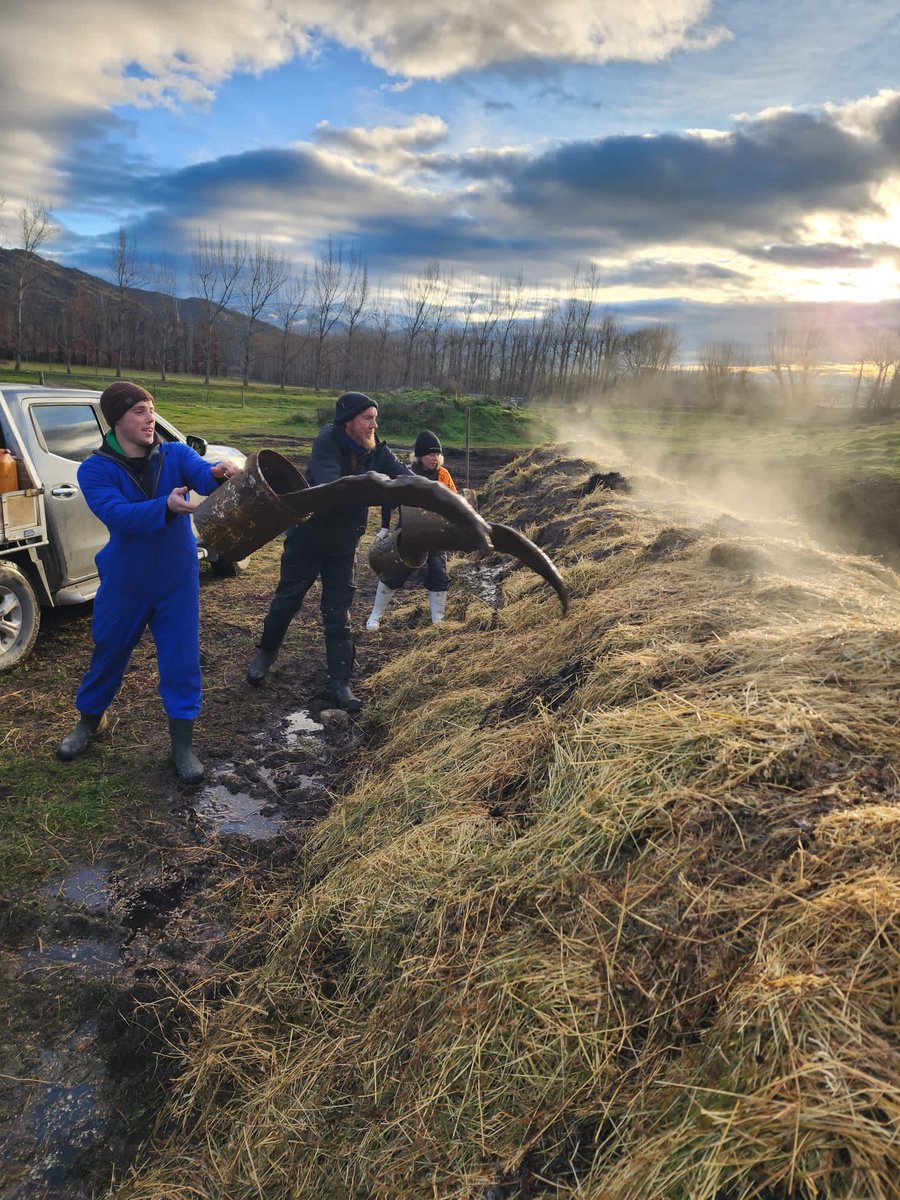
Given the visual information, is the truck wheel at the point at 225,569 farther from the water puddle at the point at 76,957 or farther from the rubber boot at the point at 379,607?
the water puddle at the point at 76,957

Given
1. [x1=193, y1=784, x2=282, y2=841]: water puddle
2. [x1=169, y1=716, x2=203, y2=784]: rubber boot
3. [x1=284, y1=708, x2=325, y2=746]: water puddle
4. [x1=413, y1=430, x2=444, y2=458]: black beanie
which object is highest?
[x1=413, y1=430, x2=444, y2=458]: black beanie

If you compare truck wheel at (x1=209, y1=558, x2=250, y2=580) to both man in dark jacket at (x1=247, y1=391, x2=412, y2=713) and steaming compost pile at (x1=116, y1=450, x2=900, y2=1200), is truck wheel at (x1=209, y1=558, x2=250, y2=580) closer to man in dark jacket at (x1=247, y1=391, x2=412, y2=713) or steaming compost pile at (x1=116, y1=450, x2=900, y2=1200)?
man in dark jacket at (x1=247, y1=391, x2=412, y2=713)

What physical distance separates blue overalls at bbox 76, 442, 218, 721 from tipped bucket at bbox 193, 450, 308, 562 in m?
0.17

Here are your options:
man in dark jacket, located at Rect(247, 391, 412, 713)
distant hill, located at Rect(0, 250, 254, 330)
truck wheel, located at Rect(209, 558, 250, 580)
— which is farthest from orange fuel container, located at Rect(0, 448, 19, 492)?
distant hill, located at Rect(0, 250, 254, 330)

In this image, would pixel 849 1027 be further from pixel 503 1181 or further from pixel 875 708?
pixel 875 708

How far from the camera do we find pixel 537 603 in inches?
243

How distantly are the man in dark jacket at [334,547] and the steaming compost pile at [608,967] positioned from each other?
6.49 ft

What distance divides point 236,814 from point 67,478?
3.31 meters

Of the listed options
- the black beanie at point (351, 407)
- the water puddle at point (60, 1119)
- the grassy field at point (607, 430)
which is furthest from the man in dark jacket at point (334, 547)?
the grassy field at point (607, 430)

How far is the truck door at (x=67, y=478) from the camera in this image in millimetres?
5316

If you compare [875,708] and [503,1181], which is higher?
[875,708]

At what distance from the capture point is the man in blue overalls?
3484mm

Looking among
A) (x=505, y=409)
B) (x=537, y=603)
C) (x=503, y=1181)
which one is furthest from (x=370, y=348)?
(x=503, y=1181)

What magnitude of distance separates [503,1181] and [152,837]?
2457 mm
